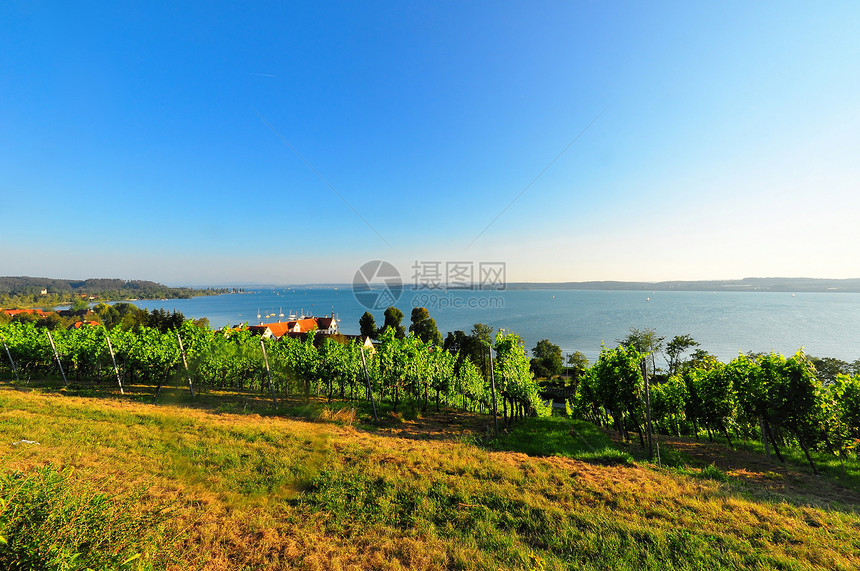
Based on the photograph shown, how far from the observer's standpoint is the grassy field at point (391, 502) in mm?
4133

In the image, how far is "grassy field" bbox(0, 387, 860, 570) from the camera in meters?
4.13

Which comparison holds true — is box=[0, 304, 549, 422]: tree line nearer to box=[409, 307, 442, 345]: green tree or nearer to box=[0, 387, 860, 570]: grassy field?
box=[0, 387, 860, 570]: grassy field

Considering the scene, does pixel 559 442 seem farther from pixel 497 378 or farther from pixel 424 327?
pixel 424 327

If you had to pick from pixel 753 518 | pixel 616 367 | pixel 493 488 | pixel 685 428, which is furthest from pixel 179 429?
pixel 685 428

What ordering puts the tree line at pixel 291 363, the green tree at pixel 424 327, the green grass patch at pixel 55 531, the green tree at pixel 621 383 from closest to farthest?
the green grass patch at pixel 55 531 → the green tree at pixel 621 383 → the tree line at pixel 291 363 → the green tree at pixel 424 327

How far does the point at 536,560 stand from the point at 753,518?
443cm

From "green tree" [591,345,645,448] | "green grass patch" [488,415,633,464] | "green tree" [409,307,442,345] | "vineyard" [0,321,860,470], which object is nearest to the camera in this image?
"green grass patch" [488,415,633,464]

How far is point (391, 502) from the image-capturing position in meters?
5.77

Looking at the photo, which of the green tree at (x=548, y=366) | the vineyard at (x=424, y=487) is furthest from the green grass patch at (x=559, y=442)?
the green tree at (x=548, y=366)

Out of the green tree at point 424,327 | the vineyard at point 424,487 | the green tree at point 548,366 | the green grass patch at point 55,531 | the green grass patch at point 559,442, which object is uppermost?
the green grass patch at point 55,531

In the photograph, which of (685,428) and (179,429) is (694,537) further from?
(685,428)

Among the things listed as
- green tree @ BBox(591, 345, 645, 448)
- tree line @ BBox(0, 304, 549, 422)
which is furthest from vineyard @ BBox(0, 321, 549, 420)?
green tree @ BBox(591, 345, 645, 448)

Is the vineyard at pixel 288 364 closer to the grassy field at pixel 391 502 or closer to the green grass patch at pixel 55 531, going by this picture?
the grassy field at pixel 391 502

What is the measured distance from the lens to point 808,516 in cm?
550
